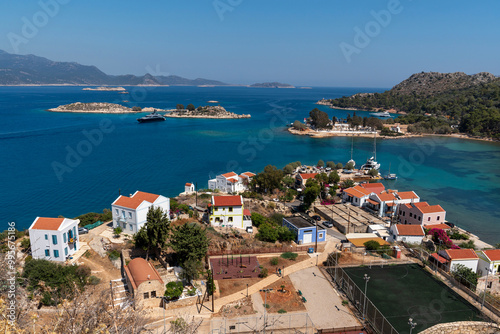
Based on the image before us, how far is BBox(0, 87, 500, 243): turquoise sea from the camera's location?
34.6 metres

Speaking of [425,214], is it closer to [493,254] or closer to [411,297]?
[493,254]

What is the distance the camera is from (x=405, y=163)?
54.6 metres

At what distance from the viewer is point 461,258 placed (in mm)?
19359

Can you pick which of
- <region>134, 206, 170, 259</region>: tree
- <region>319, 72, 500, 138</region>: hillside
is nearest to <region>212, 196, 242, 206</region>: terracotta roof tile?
<region>134, 206, 170, 259</region>: tree

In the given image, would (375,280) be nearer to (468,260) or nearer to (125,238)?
(468,260)

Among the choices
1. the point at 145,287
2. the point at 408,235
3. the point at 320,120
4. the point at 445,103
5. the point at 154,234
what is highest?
the point at 445,103

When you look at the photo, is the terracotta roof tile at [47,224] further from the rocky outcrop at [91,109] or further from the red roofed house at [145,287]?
the rocky outcrop at [91,109]

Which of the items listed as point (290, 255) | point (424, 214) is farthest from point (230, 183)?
point (424, 214)

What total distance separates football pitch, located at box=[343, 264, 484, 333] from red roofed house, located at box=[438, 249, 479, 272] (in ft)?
4.81

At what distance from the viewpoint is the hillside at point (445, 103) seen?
8050cm

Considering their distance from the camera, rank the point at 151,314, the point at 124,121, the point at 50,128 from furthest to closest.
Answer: the point at 124,121, the point at 50,128, the point at 151,314

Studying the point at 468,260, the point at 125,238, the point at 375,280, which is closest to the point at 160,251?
the point at 125,238

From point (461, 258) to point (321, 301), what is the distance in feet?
30.6

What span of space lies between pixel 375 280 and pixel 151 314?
11.8 meters
